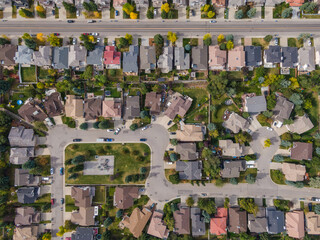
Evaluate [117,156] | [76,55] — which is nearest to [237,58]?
[117,156]

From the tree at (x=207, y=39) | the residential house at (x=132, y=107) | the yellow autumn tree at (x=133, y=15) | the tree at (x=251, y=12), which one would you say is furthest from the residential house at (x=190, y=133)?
the tree at (x=251, y=12)

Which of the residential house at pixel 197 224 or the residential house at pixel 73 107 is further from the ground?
the residential house at pixel 73 107

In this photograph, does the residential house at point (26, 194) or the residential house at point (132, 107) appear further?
the residential house at point (132, 107)

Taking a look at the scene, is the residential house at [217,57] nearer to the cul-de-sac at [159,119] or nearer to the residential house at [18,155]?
the cul-de-sac at [159,119]

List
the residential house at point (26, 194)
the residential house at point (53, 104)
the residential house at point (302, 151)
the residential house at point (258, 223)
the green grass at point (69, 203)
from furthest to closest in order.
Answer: the green grass at point (69, 203), the residential house at point (53, 104), the residential house at point (26, 194), the residential house at point (302, 151), the residential house at point (258, 223)

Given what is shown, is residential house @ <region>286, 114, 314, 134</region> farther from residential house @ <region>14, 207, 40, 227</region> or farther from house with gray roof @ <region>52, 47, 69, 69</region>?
residential house @ <region>14, 207, 40, 227</region>

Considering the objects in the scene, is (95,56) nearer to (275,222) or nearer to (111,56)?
(111,56)

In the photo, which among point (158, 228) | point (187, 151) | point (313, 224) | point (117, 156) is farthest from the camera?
point (117, 156)
